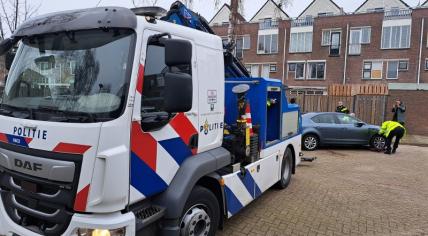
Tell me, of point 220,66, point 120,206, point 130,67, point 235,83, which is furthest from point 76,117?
point 235,83

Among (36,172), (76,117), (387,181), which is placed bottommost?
(387,181)

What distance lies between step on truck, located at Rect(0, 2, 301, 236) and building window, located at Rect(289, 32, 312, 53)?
3168 cm

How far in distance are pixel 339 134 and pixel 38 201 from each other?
36.1 ft

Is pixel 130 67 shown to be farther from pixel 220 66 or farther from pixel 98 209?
pixel 220 66

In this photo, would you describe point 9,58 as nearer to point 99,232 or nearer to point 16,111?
point 16,111

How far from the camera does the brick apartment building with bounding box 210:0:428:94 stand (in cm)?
2888

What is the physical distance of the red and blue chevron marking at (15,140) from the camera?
270 cm

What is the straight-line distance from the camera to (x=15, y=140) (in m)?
2.79

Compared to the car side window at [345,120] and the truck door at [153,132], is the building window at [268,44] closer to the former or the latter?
the car side window at [345,120]

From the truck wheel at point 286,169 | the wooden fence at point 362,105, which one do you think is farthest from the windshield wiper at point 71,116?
the wooden fence at point 362,105

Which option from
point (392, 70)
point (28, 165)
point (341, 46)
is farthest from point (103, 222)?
point (341, 46)

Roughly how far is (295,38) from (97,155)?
110ft

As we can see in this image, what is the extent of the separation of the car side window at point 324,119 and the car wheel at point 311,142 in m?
0.62

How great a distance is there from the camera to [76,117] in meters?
2.53
